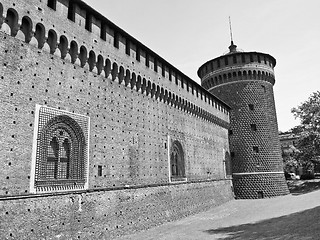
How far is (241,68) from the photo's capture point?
2530 cm

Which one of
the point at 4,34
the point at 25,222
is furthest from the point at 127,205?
the point at 4,34

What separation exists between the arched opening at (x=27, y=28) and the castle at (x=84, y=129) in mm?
33

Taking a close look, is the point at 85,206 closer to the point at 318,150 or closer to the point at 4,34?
the point at 4,34

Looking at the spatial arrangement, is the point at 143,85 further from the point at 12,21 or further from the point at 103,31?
the point at 12,21

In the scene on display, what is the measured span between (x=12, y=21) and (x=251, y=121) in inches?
852

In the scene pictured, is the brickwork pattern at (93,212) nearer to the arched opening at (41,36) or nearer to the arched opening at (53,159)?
the arched opening at (53,159)

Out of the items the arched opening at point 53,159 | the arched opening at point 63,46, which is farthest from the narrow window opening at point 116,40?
the arched opening at point 53,159

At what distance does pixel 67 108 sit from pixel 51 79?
3.77 feet

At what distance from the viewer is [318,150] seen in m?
26.6

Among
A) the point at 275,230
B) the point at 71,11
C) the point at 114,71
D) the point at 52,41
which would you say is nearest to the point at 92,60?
the point at 114,71

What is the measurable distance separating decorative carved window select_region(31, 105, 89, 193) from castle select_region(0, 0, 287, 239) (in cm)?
4

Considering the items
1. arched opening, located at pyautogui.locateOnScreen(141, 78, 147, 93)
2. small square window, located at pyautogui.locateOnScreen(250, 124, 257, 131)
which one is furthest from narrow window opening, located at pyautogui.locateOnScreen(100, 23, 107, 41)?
small square window, located at pyautogui.locateOnScreen(250, 124, 257, 131)

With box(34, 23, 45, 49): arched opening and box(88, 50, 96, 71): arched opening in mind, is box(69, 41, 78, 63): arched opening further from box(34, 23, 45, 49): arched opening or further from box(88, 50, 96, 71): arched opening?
box(34, 23, 45, 49): arched opening

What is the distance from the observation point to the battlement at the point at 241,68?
25.4 m
